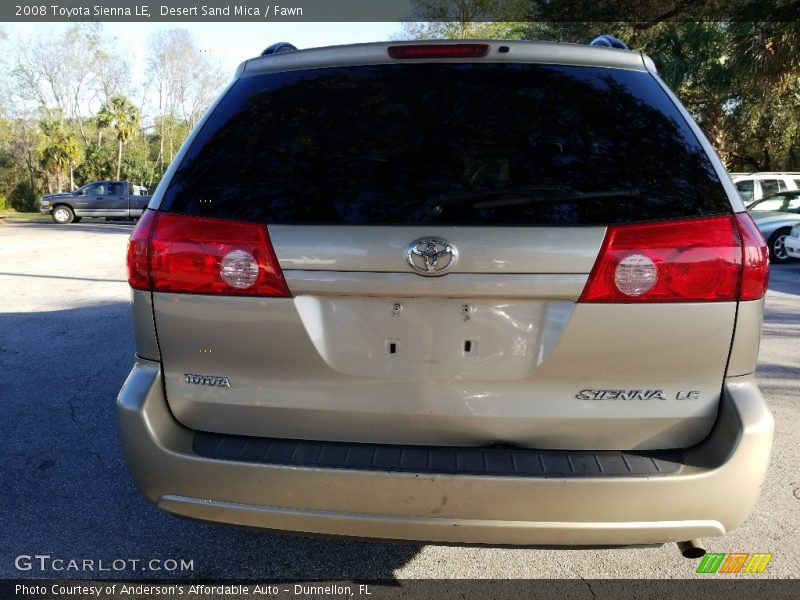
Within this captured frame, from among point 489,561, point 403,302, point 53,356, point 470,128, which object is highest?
point 470,128

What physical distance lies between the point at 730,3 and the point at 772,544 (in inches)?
854

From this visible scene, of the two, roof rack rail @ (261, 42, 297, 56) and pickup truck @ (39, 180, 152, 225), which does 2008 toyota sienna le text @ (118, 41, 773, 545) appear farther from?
pickup truck @ (39, 180, 152, 225)

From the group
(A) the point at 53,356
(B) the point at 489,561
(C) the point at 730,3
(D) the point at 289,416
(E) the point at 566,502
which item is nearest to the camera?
(E) the point at 566,502

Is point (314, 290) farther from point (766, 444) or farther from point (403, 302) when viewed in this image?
point (766, 444)

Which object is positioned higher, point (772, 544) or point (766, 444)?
point (766, 444)

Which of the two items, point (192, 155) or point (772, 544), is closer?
point (192, 155)

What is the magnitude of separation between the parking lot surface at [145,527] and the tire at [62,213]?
25303 millimetres

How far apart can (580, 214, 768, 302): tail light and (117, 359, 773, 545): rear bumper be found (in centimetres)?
31

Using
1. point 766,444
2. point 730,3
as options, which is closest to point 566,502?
point 766,444

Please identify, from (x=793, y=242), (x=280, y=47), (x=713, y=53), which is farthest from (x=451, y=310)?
(x=713, y=53)

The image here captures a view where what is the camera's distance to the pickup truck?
28234 mm

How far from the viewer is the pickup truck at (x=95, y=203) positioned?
92.6 feet

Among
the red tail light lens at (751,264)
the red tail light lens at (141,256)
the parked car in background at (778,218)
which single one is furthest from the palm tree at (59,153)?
the red tail light lens at (751,264)

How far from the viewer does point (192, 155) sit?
221cm
